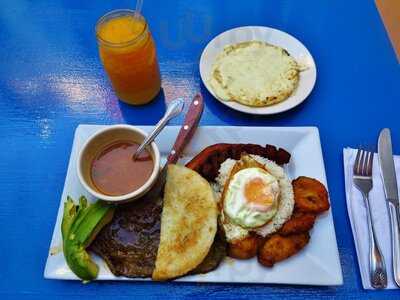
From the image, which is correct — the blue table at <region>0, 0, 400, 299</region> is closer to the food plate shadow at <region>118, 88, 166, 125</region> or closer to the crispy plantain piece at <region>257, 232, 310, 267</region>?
the food plate shadow at <region>118, 88, 166, 125</region>

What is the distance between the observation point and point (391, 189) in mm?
1475

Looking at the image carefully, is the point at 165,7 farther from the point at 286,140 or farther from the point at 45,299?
the point at 45,299

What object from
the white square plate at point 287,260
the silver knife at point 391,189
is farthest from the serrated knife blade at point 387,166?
the white square plate at point 287,260

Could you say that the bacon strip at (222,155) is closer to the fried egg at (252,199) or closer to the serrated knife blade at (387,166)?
the fried egg at (252,199)

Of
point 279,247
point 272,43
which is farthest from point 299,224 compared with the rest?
point 272,43

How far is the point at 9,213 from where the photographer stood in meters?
1.54

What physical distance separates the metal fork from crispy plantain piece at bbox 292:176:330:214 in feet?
0.64

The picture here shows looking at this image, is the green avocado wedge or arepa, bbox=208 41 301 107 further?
arepa, bbox=208 41 301 107

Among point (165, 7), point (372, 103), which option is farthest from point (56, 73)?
point (372, 103)

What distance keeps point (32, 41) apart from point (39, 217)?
106cm

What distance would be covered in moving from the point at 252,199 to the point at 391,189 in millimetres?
585

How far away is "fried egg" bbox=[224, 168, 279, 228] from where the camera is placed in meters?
1.34

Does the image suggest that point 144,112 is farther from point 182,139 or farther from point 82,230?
point 82,230

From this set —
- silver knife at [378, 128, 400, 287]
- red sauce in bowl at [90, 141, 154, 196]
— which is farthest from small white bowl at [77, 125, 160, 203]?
silver knife at [378, 128, 400, 287]
